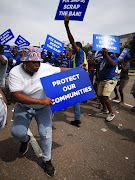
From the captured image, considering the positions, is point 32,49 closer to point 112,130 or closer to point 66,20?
point 66,20

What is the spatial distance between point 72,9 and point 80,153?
308 centimetres

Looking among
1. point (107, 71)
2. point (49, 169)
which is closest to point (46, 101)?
point (49, 169)

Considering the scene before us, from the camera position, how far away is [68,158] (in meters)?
2.39

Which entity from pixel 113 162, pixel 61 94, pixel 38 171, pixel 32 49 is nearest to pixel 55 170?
pixel 38 171

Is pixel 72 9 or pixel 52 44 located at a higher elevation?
pixel 72 9

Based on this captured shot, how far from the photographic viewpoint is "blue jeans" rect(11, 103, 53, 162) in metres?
1.97

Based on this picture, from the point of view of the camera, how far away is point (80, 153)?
253cm

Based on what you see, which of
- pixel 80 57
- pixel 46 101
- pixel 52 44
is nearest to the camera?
pixel 46 101

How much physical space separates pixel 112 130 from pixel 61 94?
2.17m

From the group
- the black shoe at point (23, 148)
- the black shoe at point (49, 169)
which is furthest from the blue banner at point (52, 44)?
the black shoe at point (49, 169)

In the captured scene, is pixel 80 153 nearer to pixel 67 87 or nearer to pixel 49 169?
pixel 49 169

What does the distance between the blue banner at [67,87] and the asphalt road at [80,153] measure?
1052mm

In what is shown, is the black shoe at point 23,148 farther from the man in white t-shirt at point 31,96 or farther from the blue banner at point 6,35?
the blue banner at point 6,35

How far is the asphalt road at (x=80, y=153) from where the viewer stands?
207cm
